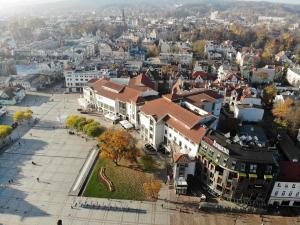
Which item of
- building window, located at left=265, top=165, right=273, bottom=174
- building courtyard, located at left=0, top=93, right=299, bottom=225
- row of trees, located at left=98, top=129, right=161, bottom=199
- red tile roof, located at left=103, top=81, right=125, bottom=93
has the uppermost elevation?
red tile roof, located at left=103, top=81, right=125, bottom=93

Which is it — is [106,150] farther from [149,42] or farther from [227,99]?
[149,42]

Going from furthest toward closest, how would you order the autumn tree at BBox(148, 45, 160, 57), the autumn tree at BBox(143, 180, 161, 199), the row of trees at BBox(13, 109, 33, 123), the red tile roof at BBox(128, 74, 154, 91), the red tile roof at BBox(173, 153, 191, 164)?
the autumn tree at BBox(148, 45, 160, 57), the red tile roof at BBox(128, 74, 154, 91), the row of trees at BBox(13, 109, 33, 123), the red tile roof at BBox(173, 153, 191, 164), the autumn tree at BBox(143, 180, 161, 199)

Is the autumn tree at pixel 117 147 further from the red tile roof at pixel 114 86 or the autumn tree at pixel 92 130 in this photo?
the red tile roof at pixel 114 86

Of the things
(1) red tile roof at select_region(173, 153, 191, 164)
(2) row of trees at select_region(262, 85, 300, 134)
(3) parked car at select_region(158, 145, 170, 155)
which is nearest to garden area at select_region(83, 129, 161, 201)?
(3) parked car at select_region(158, 145, 170, 155)

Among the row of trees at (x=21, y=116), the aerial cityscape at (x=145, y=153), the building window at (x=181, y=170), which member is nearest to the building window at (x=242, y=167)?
the aerial cityscape at (x=145, y=153)

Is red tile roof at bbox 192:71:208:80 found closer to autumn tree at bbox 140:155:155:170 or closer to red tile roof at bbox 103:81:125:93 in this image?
red tile roof at bbox 103:81:125:93
